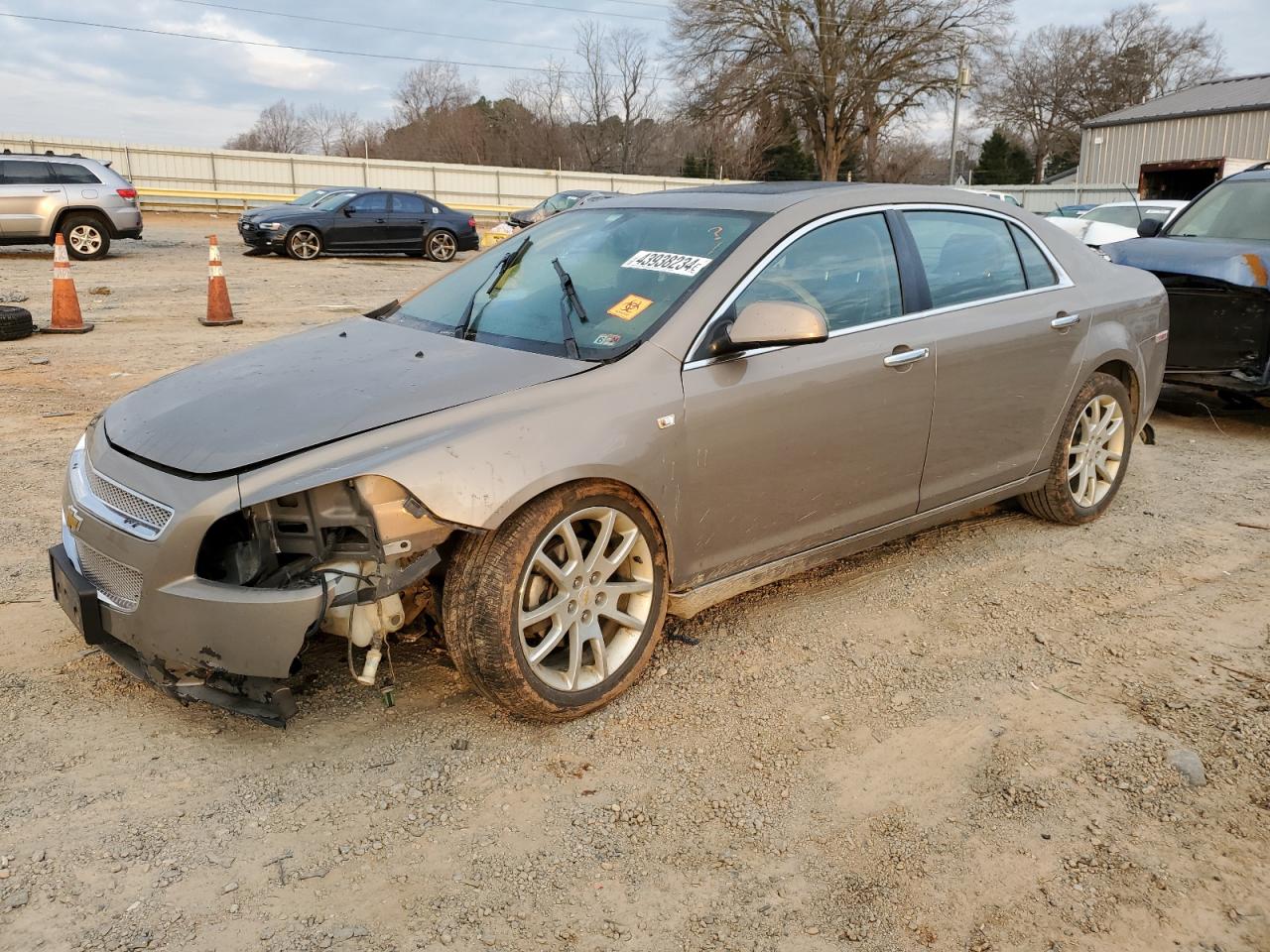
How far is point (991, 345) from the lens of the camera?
429 cm

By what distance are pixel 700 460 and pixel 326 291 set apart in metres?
12.7

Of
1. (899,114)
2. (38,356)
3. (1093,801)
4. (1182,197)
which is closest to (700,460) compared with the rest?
(1093,801)

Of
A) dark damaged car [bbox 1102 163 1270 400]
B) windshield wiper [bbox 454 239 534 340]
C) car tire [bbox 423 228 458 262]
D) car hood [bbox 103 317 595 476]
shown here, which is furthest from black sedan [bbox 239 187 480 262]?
car hood [bbox 103 317 595 476]

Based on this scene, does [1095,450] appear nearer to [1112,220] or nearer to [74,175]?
[1112,220]

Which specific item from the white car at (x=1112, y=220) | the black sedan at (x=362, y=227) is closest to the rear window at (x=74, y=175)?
the black sedan at (x=362, y=227)

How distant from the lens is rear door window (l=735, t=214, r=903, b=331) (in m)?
3.69

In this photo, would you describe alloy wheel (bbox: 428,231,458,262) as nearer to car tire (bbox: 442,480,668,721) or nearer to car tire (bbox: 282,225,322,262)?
car tire (bbox: 282,225,322,262)

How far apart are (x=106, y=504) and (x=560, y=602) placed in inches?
54.7

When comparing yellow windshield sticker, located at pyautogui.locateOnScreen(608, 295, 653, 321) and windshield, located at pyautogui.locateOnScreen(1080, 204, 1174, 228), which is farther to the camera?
windshield, located at pyautogui.locateOnScreen(1080, 204, 1174, 228)

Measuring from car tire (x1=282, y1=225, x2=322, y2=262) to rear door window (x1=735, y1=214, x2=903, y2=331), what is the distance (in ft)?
56.2

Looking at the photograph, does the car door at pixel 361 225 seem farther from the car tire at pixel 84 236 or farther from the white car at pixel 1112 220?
the white car at pixel 1112 220

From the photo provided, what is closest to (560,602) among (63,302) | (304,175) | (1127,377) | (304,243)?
(1127,377)

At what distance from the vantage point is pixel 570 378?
3230 millimetres

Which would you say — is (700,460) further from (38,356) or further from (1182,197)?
(1182,197)
